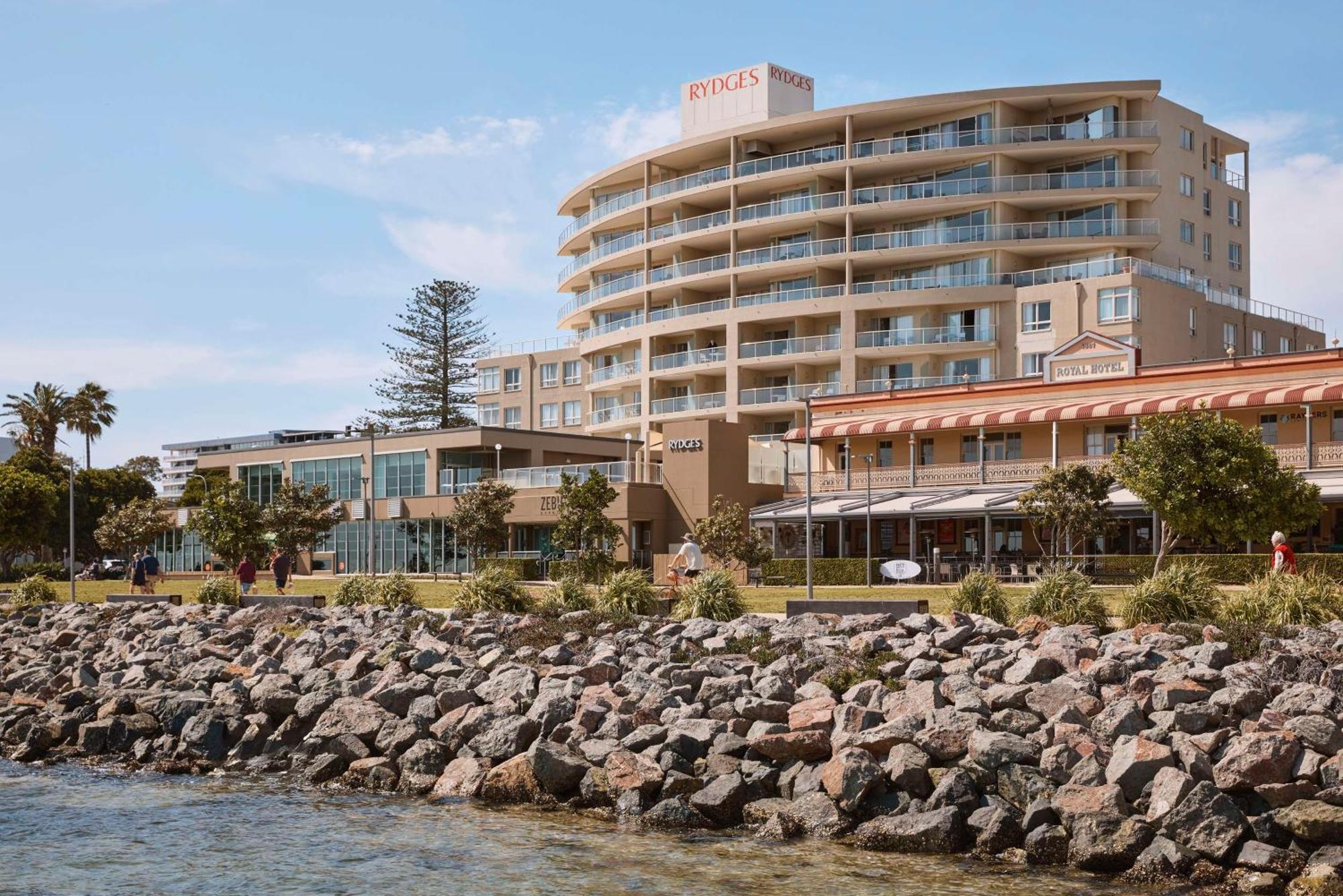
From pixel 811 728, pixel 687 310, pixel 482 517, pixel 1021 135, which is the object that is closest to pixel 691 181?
pixel 687 310

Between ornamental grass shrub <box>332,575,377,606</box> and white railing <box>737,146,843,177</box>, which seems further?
white railing <box>737,146,843,177</box>

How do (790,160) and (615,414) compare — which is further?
(615,414)

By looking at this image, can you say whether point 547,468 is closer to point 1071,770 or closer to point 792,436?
point 792,436

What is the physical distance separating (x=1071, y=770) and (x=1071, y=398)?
41.8 meters

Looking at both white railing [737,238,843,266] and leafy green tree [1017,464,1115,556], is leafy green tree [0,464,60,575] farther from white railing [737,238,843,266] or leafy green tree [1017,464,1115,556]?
leafy green tree [1017,464,1115,556]

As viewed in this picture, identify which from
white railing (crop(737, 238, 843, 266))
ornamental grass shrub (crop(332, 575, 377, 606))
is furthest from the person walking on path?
white railing (crop(737, 238, 843, 266))

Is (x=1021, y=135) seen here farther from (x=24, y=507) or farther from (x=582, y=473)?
(x=24, y=507)

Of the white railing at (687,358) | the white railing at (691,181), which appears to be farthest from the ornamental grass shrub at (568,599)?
the white railing at (691,181)

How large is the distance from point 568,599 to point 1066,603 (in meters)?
10.3

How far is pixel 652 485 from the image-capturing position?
191ft

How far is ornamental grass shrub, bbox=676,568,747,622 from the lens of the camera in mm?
26375

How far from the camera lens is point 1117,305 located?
62406mm

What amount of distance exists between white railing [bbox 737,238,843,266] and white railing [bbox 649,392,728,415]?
7313 millimetres

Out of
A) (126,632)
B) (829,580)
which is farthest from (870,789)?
(829,580)
